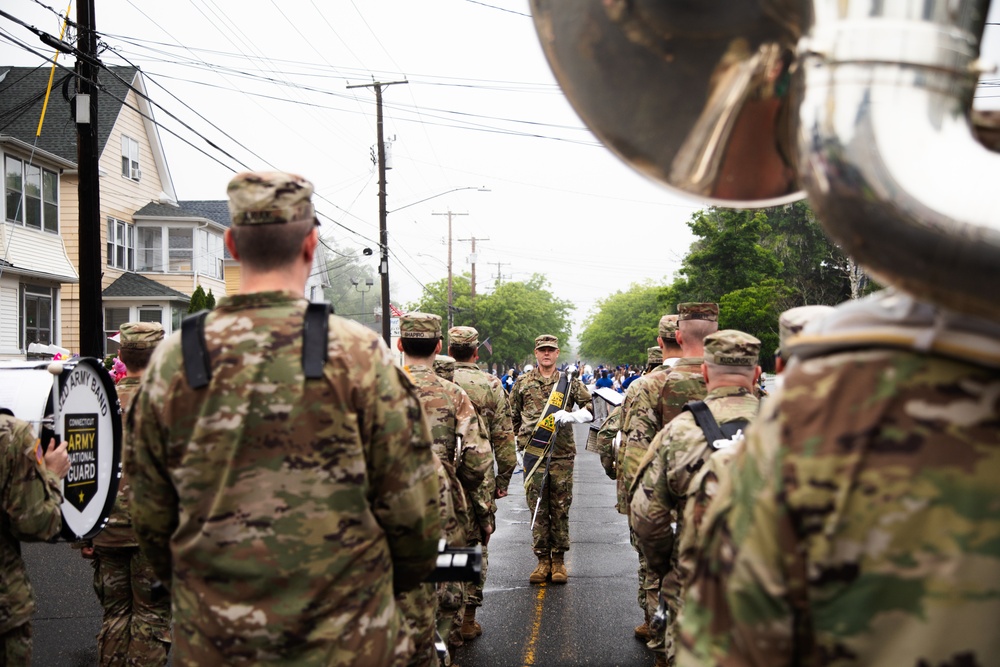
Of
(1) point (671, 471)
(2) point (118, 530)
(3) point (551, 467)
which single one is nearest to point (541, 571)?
(3) point (551, 467)

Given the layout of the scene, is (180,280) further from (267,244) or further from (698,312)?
(267,244)

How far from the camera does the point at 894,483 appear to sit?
1.23 metres

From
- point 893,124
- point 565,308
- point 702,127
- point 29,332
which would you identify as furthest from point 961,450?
point 565,308

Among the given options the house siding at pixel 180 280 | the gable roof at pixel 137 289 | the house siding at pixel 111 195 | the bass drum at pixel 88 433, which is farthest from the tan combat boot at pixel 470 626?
the house siding at pixel 180 280

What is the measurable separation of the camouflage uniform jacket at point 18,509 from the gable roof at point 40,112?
2352cm

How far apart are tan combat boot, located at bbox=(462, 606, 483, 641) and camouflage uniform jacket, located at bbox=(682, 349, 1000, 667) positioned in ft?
18.0

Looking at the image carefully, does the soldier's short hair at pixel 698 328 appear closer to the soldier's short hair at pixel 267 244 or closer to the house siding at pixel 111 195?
the soldier's short hair at pixel 267 244

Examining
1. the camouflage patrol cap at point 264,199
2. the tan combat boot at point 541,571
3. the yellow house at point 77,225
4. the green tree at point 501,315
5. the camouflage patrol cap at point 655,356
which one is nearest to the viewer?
the camouflage patrol cap at point 264,199

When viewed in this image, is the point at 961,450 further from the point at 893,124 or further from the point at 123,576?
the point at 123,576

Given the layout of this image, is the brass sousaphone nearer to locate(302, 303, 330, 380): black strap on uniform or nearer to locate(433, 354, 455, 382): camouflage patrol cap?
locate(302, 303, 330, 380): black strap on uniform

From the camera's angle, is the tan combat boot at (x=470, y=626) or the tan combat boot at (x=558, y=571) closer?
the tan combat boot at (x=470, y=626)

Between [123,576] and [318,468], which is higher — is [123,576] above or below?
below

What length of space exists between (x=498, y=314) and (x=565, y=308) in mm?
27606

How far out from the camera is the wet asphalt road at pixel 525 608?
6066 mm
